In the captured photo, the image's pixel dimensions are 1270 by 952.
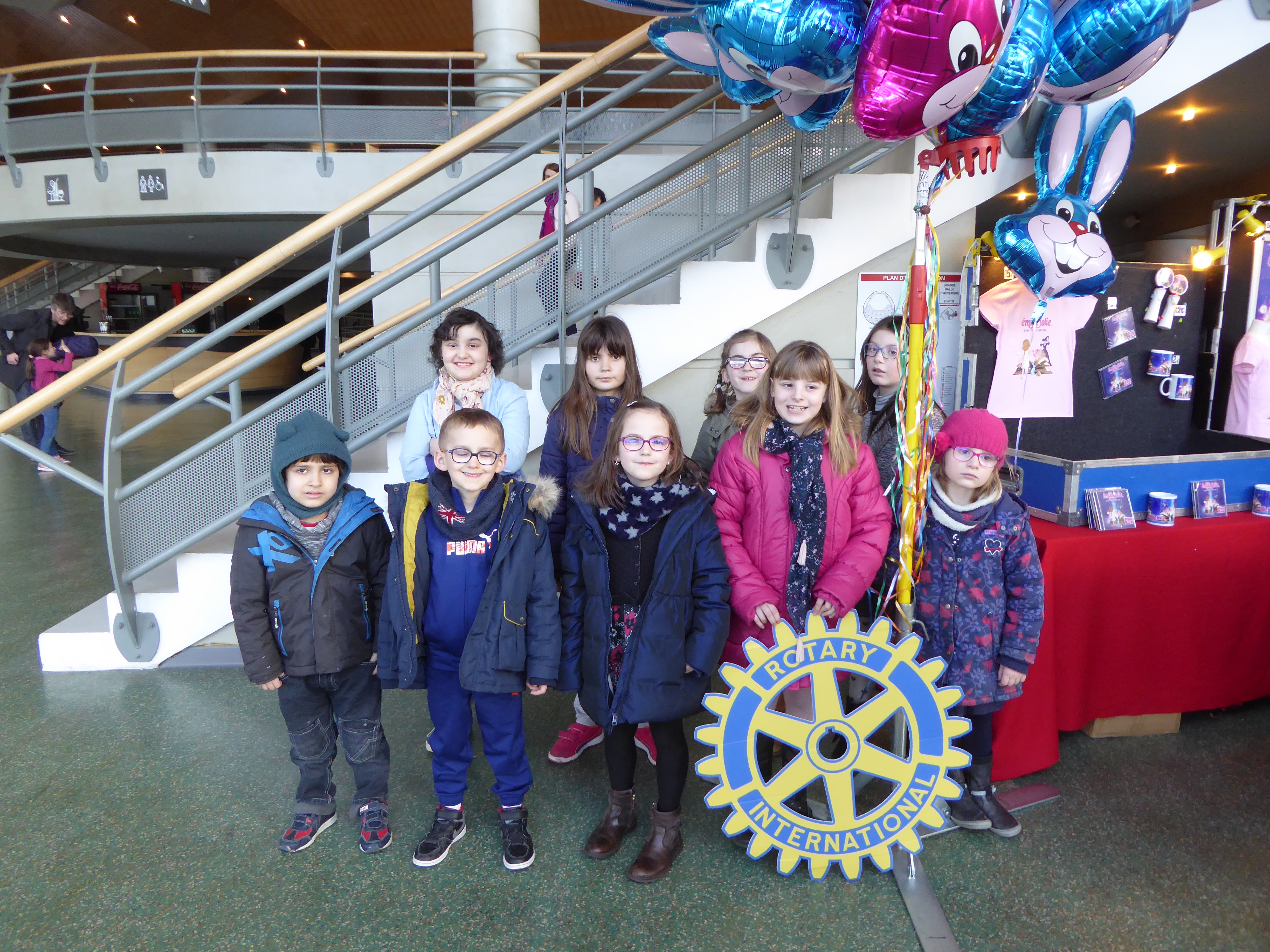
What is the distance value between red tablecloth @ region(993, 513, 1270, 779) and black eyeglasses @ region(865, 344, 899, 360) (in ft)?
2.23

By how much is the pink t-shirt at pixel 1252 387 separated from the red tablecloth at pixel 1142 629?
70cm

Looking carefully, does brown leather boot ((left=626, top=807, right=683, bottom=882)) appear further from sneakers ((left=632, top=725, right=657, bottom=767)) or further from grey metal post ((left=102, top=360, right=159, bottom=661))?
grey metal post ((left=102, top=360, right=159, bottom=661))

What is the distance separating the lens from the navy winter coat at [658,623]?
178 centimetres

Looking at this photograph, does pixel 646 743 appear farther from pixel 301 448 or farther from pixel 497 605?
pixel 301 448

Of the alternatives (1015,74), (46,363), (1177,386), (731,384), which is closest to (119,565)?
(731,384)

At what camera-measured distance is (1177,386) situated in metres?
2.95

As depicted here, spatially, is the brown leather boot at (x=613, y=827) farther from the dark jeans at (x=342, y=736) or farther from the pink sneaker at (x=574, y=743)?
the dark jeans at (x=342, y=736)

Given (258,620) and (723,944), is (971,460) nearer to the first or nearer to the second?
(723,944)

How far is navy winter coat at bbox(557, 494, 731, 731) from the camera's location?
5.84ft

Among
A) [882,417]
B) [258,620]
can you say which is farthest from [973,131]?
[258,620]

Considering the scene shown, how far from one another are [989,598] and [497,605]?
4.13 feet

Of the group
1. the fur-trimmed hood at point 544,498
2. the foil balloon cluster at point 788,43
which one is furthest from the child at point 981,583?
the fur-trimmed hood at point 544,498

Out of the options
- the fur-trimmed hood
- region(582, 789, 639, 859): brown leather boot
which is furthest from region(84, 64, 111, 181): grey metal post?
region(582, 789, 639, 859): brown leather boot

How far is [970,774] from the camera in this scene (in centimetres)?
207
